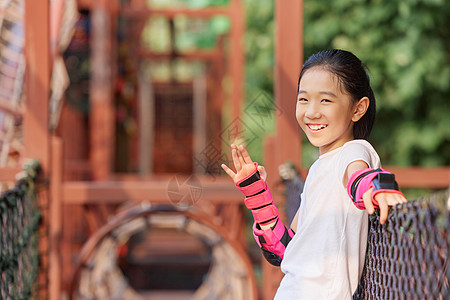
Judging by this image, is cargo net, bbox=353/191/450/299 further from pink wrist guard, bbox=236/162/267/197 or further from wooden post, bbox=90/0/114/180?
wooden post, bbox=90/0/114/180

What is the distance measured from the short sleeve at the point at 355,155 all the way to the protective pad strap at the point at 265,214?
0.69 ft

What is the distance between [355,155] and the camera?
137 centimetres

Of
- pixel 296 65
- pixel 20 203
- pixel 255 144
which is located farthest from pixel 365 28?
pixel 20 203

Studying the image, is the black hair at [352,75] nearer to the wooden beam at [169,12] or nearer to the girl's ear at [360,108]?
the girl's ear at [360,108]

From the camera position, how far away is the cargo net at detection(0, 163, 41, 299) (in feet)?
7.48

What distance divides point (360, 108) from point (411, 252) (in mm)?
374

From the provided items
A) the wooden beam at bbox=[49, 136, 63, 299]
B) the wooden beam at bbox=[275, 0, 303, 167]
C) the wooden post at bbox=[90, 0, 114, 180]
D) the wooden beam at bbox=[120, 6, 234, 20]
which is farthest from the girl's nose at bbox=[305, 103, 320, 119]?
the wooden beam at bbox=[120, 6, 234, 20]

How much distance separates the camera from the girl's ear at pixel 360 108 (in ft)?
4.72

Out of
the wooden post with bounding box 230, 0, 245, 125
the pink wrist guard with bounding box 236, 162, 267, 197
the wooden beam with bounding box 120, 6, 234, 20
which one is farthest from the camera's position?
the wooden beam with bounding box 120, 6, 234, 20

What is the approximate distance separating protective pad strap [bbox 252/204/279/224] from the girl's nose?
0.25 meters

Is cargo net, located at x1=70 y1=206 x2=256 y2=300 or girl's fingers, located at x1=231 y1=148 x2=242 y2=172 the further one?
cargo net, located at x1=70 y1=206 x2=256 y2=300

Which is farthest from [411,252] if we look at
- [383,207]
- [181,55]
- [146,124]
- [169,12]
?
[146,124]

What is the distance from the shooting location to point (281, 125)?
10.6ft

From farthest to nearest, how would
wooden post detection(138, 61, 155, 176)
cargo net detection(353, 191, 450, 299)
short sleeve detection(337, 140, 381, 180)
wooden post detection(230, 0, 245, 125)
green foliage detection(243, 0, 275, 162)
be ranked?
wooden post detection(138, 61, 155, 176) < green foliage detection(243, 0, 275, 162) < wooden post detection(230, 0, 245, 125) < short sleeve detection(337, 140, 381, 180) < cargo net detection(353, 191, 450, 299)
